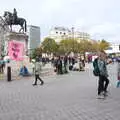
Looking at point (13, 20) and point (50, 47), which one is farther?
point (50, 47)

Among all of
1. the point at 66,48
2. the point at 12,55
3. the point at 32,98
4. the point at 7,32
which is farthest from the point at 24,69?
the point at 66,48

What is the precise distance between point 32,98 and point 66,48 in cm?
13185

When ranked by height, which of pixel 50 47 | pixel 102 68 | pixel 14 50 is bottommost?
pixel 102 68

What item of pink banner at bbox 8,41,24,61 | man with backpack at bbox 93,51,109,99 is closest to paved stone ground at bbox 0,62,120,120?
man with backpack at bbox 93,51,109,99

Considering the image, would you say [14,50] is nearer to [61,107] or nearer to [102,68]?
[102,68]

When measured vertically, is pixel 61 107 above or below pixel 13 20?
below

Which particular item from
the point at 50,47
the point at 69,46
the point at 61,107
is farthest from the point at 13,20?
the point at 69,46

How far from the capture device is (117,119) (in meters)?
11.0

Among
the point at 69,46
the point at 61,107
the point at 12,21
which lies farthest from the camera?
the point at 69,46

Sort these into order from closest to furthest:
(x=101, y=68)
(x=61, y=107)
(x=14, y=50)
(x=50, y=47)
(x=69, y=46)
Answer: (x=61, y=107), (x=101, y=68), (x=14, y=50), (x=50, y=47), (x=69, y=46)

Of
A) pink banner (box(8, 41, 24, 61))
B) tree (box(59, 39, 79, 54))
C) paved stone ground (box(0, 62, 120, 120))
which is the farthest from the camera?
tree (box(59, 39, 79, 54))

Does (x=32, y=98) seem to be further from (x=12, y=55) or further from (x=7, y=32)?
(x=7, y=32)

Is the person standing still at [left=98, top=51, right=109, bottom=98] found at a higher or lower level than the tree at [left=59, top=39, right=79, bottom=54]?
lower

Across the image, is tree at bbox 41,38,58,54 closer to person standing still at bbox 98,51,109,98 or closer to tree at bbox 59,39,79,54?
tree at bbox 59,39,79,54
